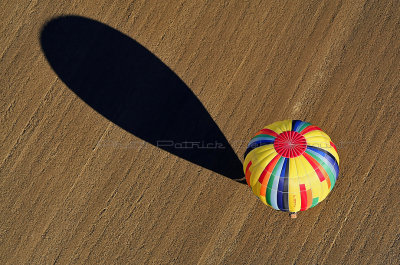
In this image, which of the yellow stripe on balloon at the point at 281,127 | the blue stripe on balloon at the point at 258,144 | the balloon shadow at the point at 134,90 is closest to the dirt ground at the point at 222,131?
the balloon shadow at the point at 134,90

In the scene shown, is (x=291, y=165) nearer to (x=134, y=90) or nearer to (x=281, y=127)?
(x=281, y=127)

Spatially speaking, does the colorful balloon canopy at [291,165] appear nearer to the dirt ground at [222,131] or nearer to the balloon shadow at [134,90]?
the dirt ground at [222,131]

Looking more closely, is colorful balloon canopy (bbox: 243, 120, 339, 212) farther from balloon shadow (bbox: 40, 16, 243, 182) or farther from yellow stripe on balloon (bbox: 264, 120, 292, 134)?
balloon shadow (bbox: 40, 16, 243, 182)

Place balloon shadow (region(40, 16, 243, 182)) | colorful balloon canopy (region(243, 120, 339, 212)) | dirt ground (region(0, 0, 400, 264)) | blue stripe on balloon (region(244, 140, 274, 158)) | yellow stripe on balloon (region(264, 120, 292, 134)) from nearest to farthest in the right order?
colorful balloon canopy (region(243, 120, 339, 212)) → blue stripe on balloon (region(244, 140, 274, 158)) → yellow stripe on balloon (region(264, 120, 292, 134)) → dirt ground (region(0, 0, 400, 264)) → balloon shadow (region(40, 16, 243, 182))

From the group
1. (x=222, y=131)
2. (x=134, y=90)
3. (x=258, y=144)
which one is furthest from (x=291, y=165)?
(x=134, y=90)

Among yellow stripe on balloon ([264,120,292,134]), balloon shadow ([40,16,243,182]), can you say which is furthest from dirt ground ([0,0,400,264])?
yellow stripe on balloon ([264,120,292,134])

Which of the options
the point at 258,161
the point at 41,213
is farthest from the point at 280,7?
the point at 41,213
